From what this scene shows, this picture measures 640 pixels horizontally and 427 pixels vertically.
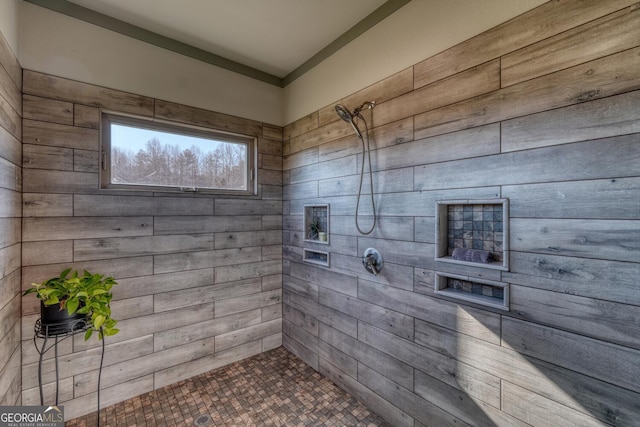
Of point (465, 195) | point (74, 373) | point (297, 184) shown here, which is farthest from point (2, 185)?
point (465, 195)

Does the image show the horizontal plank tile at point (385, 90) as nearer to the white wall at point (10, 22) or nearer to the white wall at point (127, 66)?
the white wall at point (127, 66)

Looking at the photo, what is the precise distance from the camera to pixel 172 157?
7.23 ft

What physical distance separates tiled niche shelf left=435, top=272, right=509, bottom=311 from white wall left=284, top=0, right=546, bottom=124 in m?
1.21

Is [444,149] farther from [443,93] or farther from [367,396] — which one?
[367,396]

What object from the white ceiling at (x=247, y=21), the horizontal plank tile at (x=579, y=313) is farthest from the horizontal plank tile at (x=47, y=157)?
the horizontal plank tile at (x=579, y=313)

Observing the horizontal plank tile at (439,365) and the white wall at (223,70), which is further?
the white wall at (223,70)

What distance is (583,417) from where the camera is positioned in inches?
41.2

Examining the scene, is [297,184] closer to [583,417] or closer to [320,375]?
[320,375]

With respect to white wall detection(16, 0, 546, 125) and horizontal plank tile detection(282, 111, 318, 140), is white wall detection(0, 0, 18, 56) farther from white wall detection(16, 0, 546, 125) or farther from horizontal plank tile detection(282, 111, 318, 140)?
horizontal plank tile detection(282, 111, 318, 140)

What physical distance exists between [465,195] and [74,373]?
8.63 feet

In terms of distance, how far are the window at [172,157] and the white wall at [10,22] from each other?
527 mm

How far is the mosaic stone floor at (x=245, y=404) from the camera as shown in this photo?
1781 millimetres

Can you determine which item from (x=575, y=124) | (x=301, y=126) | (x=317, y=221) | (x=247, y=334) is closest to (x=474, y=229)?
(x=575, y=124)

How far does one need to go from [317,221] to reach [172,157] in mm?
1286
